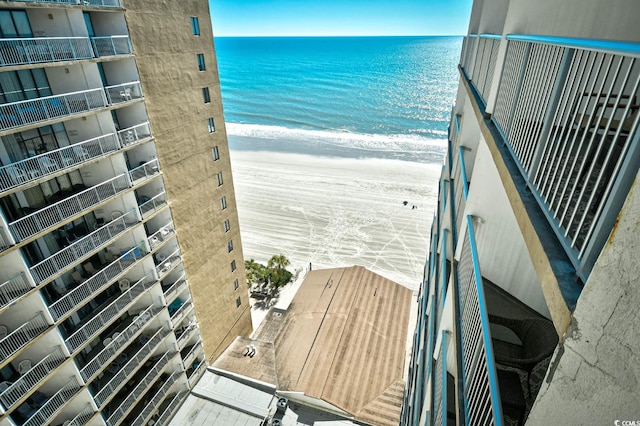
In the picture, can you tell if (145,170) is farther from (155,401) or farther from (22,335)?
(155,401)

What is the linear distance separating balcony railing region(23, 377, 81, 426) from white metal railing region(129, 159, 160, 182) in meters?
7.19

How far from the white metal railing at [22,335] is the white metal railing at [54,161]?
13.1ft

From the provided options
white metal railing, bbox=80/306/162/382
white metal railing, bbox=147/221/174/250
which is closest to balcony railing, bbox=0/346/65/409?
white metal railing, bbox=80/306/162/382

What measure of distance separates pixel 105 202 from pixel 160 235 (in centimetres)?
318

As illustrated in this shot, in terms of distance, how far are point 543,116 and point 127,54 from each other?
1234 cm

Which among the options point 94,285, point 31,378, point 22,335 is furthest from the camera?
point 94,285

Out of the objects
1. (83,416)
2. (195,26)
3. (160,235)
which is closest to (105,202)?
(160,235)

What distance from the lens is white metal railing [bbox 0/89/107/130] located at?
905 cm

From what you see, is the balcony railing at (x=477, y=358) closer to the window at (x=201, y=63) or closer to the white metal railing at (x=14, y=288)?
the white metal railing at (x=14, y=288)

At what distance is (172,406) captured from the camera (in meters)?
17.4

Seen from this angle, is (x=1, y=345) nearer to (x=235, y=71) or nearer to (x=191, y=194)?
(x=191, y=194)

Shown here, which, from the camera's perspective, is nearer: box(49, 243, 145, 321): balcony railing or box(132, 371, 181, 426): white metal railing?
box(49, 243, 145, 321): balcony railing

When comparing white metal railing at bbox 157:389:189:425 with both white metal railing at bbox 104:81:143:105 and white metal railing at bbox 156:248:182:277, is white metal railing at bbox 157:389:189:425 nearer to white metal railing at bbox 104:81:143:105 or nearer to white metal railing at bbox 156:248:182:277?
white metal railing at bbox 156:248:182:277

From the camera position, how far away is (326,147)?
6262cm
